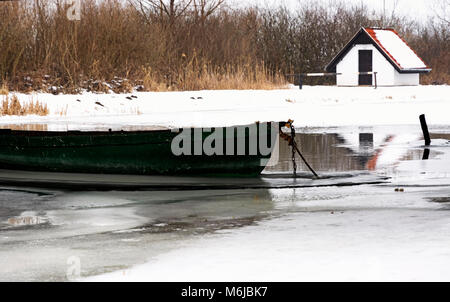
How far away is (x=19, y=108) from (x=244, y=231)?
18951 millimetres

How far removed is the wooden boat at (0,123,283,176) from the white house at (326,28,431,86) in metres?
38.2

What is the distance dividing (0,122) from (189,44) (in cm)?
1442

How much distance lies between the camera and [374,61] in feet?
173

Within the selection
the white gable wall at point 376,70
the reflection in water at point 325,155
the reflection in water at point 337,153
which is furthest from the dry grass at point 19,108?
the white gable wall at point 376,70

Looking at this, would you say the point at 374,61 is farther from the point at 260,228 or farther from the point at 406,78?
the point at 260,228

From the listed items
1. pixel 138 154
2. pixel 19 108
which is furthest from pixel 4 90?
pixel 138 154

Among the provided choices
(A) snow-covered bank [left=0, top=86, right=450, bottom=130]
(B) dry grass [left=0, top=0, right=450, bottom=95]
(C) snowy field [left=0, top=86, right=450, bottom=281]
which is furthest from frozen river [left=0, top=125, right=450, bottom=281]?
(B) dry grass [left=0, top=0, right=450, bottom=95]

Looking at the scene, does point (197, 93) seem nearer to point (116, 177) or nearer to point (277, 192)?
point (116, 177)

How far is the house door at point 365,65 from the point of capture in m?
52.9

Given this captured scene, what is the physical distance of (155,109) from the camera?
30062 millimetres

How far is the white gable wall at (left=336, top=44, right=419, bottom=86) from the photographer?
169 feet

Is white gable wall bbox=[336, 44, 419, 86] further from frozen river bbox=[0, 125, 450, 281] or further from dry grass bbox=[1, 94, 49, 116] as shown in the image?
frozen river bbox=[0, 125, 450, 281]

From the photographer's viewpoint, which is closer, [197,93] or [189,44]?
[197,93]
